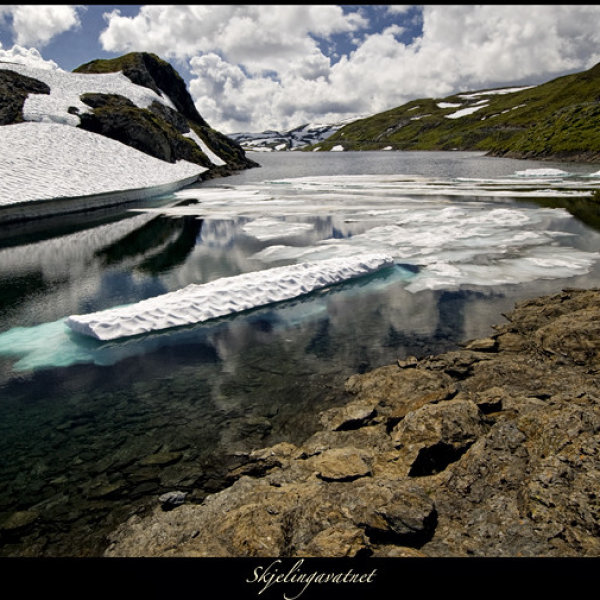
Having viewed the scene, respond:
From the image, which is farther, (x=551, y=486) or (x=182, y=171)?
(x=182, y=171)

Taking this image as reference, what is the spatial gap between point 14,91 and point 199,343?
67610 mm

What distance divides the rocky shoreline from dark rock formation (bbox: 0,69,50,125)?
63256 millimetres

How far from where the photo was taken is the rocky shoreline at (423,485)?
4395 millimetres

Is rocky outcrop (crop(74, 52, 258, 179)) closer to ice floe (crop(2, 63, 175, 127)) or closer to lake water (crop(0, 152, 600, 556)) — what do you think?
ice floe (crop(2, 63, 175, 127))

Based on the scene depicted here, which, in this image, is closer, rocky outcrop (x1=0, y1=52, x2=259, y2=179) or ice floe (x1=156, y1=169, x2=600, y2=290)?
ice floe (x1=156, y1=169, x2=600, y2=290)

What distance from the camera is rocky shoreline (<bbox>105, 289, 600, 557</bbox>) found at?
4.39m

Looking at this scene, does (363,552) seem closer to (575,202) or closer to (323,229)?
(323,229)

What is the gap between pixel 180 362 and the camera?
10938 millimetres

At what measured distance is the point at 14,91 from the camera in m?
58.7

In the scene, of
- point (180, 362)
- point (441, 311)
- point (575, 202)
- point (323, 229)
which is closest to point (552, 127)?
point (575, 202)

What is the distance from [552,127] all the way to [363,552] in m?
115

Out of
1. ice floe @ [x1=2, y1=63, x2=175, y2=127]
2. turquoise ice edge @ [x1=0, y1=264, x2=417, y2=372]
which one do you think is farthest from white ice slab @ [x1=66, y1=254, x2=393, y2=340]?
ice floe @ [x1=2, y1=63, x2=175, y2=127]

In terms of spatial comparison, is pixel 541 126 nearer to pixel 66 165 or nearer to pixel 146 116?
pixel 146 116

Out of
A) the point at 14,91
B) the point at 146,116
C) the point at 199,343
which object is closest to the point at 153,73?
the point at 146,116
